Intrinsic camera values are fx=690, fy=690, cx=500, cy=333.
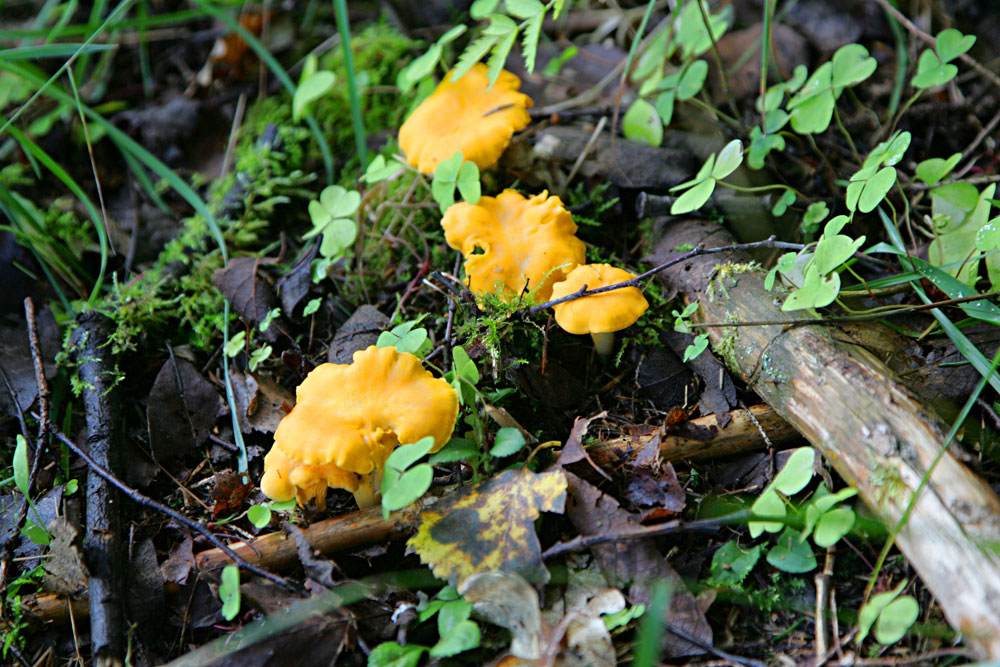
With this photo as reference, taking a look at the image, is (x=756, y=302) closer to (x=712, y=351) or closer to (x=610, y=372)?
(x=712, y=351)

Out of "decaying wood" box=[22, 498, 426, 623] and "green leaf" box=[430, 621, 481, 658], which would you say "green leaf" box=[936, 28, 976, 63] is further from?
"green leaf" box=[430, 621, 481, 658]

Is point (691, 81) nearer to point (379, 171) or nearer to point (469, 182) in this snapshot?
point (469, 182)

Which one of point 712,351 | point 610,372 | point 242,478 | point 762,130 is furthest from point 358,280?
point 762,130

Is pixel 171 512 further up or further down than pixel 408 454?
further down

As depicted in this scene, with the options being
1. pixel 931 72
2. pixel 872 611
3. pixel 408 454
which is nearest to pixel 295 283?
pixel 408 454

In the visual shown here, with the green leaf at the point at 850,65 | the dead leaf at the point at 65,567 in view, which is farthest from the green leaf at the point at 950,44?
the dead leaf at the point at 65,567

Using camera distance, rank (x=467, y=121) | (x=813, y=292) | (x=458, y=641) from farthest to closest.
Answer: (x=467, y=121)
(x=813, y=292)
(x=458, y=641)

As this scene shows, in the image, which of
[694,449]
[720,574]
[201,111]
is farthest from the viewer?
[201,111]
